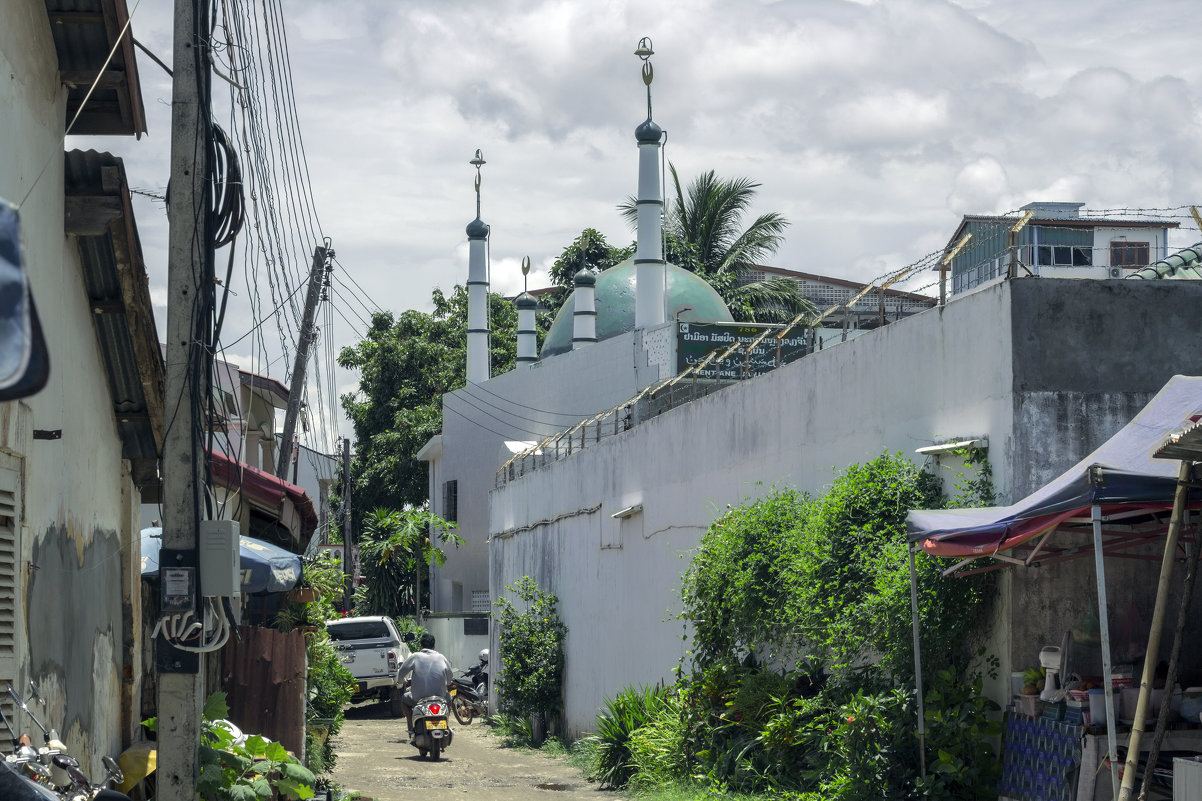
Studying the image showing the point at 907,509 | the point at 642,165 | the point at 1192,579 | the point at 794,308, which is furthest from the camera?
the point at 794,308

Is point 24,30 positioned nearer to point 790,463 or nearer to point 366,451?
point 790,463

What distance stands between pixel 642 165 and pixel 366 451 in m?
19.0

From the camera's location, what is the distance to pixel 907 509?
36.0ft

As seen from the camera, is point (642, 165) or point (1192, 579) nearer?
point (1192, 579)

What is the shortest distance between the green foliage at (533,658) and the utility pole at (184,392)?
46.1 ft

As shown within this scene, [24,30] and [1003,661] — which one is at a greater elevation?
[24,30]

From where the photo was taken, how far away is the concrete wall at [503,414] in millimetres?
31922

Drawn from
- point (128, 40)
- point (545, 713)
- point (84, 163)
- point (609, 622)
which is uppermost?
point (128, 40)

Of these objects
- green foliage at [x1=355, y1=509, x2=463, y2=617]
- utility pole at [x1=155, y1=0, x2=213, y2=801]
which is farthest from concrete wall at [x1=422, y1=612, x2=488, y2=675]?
utility pole at [x1=155, y1=0, x2=213, y2=801]

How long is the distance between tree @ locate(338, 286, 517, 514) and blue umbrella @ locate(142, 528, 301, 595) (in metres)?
36.8

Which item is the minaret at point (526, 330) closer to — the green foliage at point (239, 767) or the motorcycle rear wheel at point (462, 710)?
the motorcycle rear wheel at point (462, 710)

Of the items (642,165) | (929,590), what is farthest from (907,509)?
(642,165)

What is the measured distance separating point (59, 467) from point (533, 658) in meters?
15.1

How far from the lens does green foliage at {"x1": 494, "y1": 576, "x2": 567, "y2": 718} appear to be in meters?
21.7
